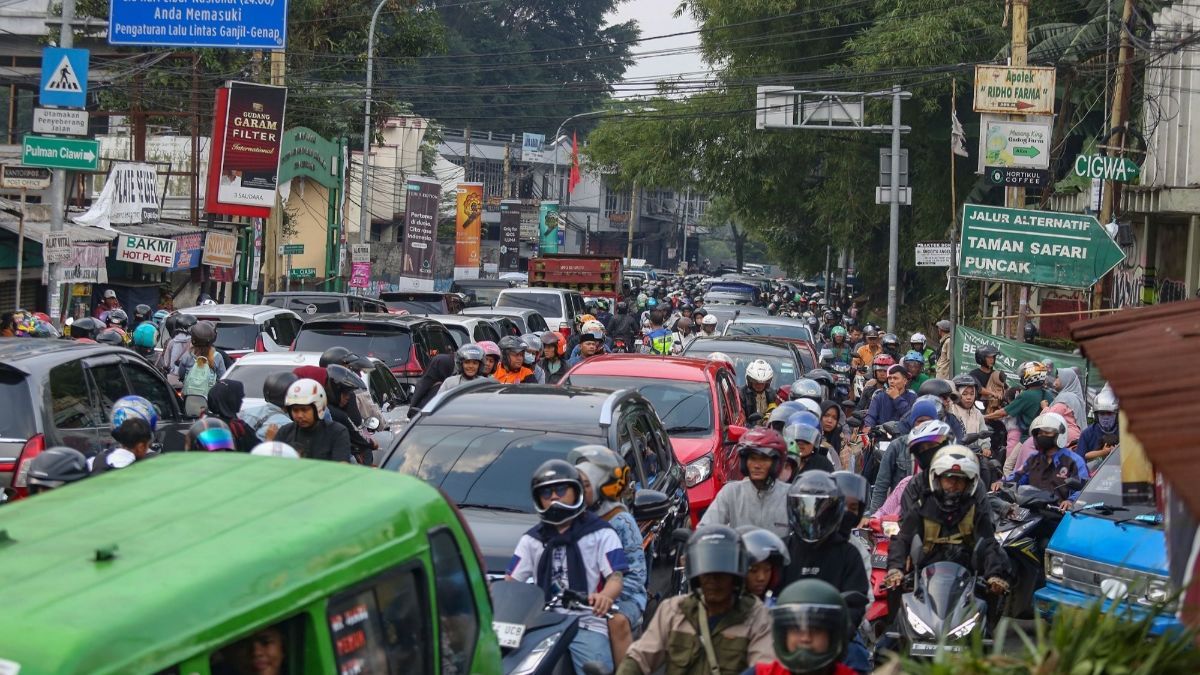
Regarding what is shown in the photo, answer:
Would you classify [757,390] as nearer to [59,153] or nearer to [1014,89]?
[1014,89]

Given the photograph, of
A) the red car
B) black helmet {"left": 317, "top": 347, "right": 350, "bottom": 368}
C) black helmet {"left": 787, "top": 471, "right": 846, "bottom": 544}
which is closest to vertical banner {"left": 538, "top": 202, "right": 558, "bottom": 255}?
the red car

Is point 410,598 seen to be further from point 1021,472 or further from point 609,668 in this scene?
point 1021,472

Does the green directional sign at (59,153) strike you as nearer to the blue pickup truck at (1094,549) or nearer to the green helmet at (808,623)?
the blue pickup truck at (1094,549)

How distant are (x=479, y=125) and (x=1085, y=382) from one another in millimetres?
77261

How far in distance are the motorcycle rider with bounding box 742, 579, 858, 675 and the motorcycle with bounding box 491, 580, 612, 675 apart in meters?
1.82

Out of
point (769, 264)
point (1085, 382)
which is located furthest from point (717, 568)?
point (769, 264)

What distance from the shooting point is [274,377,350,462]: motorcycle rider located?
950cm

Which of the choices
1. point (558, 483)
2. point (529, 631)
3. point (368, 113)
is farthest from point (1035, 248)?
point (368, 113)

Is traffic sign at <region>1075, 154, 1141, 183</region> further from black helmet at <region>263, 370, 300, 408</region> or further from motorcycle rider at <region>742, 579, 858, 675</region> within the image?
motorcycle rider at <region>742, 579, 858, 675</region>

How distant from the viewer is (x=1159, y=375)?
4234 millimetres

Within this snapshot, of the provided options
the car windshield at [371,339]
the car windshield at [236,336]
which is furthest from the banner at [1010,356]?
the car windshield at [236,336]

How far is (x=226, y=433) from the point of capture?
27.0 ft

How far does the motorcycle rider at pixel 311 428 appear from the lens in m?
9.50

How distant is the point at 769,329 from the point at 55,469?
17.3m
